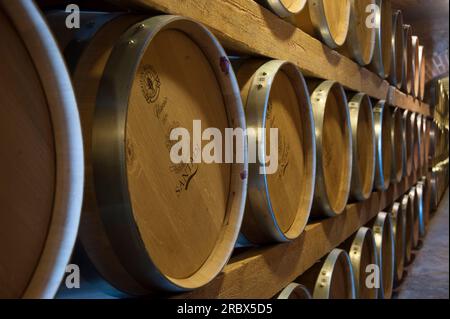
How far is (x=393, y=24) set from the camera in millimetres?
4043

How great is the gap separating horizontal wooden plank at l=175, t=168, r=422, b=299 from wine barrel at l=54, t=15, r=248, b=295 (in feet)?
0.47

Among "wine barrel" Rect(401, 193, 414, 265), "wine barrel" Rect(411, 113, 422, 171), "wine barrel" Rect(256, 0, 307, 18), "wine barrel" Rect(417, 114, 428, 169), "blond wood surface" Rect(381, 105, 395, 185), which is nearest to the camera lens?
"wine barrel" Rect(256, 0, 307, 18)

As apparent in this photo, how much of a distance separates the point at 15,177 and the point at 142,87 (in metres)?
0.37

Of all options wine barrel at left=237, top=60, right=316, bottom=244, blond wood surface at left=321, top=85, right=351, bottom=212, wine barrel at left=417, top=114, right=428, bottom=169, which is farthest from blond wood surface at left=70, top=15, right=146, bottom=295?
wine barrel at left=417, top=114, right=428, bottom=169

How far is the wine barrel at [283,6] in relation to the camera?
170 cm

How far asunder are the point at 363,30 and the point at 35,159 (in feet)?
8.56

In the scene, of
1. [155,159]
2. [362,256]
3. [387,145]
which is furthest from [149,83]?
[387,145]

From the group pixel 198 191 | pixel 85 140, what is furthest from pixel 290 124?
pixel 85 140

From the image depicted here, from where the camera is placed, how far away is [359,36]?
2893mm

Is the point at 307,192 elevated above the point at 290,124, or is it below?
below

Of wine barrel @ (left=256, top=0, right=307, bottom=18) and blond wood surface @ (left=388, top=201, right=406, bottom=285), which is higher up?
wine barrel @ (left=256, top=0, right=307, bottom=18)

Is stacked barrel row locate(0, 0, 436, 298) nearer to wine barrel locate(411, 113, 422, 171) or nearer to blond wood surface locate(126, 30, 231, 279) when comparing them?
blond wood surface locate(126, 30, 231, 279)

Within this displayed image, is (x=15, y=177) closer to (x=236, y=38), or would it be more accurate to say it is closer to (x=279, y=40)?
(x=236, y=38)

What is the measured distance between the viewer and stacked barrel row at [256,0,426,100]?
6.93 ft
